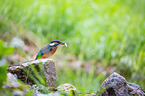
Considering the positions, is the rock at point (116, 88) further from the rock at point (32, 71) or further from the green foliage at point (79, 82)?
the rock at point (32, 71)

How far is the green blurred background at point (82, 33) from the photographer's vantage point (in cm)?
472

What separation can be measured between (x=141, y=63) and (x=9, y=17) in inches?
124

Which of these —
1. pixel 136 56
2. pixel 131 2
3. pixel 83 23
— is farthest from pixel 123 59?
pixel 131 2

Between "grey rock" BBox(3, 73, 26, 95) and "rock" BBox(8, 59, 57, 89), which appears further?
"rock" BBox(8, 59, 57, 89)

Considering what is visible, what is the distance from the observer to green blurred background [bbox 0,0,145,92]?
4.72m

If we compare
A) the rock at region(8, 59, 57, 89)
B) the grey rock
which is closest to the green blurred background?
the rock at region(8, 59, 57, 89)

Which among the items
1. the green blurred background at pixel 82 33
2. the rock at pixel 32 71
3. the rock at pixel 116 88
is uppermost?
the green blurred background at pixel 82 33

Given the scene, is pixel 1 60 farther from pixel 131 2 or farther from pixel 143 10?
pixel 131 2

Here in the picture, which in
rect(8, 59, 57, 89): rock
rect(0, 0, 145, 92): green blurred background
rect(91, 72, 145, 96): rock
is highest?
rect(0, 0, 145, 92): green blurred background

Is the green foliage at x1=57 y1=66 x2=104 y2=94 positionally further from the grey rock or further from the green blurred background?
the green blurred background

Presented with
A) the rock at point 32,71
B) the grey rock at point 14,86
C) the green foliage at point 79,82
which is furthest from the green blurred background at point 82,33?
the grey rock at point 14,86

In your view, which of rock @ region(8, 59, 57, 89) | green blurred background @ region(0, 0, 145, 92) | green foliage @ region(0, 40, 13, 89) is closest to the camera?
green foliage @ region(0, 40, 13, 89)

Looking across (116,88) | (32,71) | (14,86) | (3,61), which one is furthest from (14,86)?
(116,88)

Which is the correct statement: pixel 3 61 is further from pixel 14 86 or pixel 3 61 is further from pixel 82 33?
pixel 82 33
